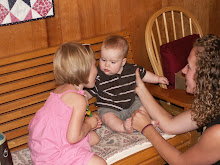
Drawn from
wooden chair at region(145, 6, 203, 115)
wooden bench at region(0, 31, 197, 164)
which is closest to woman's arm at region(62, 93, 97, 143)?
wooden bench at region(0, 31, 197, 164)

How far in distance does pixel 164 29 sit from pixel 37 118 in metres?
1.53

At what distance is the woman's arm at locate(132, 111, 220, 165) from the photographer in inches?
58.1

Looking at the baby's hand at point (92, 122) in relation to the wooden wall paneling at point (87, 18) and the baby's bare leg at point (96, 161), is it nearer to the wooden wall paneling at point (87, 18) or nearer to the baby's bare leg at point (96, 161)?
the baby's bare leg at point (96, 161)

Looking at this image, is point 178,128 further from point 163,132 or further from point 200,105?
point 200,105

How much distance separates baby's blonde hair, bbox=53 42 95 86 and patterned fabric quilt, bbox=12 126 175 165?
16.5 inches

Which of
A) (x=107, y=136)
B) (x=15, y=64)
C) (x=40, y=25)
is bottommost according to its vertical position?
(x=107, y=136)

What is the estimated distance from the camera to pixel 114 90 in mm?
Result: 2238

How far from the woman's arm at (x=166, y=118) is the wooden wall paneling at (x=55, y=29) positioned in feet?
2.01

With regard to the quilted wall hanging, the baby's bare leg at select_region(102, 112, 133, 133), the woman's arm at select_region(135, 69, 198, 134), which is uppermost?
the quilted wall hanging

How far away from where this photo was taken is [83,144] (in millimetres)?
1830

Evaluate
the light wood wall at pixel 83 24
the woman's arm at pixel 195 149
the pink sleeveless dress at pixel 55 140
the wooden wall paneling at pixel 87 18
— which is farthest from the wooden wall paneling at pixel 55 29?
the woman's arm at pixel 195 149

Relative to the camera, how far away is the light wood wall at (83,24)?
207 cm

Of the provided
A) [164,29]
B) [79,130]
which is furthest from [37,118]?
[164,29]

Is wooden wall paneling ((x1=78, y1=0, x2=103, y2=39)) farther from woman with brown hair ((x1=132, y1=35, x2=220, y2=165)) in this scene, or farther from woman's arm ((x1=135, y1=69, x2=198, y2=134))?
woman with brown hair ((x1=132, y1=35, x2=220, y2=165))
